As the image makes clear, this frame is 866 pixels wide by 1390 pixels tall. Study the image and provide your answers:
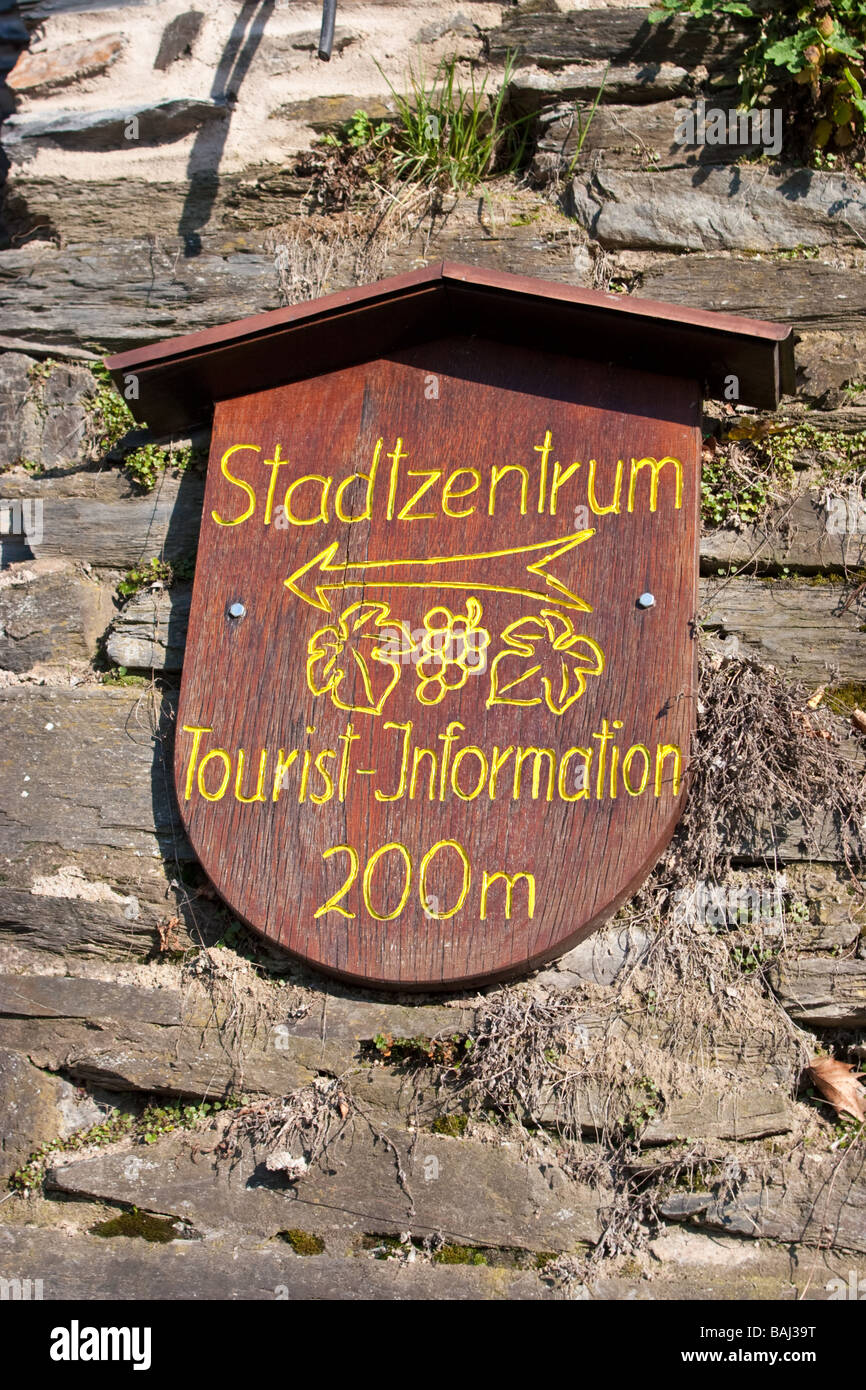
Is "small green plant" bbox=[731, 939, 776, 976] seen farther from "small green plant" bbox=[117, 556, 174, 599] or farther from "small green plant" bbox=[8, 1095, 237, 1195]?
"small green plant" bbox=[117, 556, 174, 599]

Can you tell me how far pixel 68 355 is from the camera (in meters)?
3.71

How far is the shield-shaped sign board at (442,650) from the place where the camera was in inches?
106

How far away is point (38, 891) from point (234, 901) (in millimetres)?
640

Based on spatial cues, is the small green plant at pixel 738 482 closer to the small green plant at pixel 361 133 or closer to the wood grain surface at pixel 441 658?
the wood grain surface at pixel 441 658

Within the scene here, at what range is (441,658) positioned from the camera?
2877 millimetres

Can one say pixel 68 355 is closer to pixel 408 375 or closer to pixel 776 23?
pixel 408 375

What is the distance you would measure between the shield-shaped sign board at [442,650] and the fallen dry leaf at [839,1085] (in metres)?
0.63

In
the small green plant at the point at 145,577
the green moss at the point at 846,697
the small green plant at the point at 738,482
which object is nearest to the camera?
the green moss at the point at 846,697

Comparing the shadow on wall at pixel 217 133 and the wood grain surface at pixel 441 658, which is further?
the shadow on wall at pixel 217 133

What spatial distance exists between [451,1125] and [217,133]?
10.5 ft

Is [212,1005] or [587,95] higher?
[587,95]

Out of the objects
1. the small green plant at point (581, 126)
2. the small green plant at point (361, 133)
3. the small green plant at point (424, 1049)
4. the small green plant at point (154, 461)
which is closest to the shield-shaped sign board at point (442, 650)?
the small green plant at point (424, 1049)
